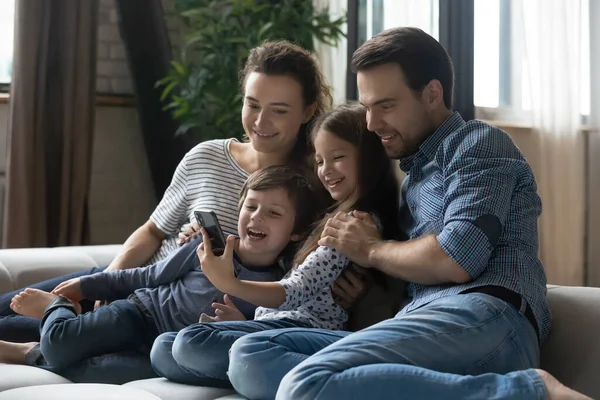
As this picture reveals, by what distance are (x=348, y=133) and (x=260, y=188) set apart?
0.83ft

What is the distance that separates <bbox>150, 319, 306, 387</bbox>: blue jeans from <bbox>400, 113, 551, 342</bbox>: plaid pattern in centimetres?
37

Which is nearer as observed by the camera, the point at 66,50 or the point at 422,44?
the point at 422,44

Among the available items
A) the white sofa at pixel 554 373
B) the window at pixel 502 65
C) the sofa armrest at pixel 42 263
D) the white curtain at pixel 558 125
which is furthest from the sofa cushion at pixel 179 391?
the window at pixel 502 65

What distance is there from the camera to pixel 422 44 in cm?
199

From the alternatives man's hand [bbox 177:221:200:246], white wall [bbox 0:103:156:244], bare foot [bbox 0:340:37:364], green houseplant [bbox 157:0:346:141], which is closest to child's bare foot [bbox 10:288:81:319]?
bare foot [bbox 0:340:37:364]

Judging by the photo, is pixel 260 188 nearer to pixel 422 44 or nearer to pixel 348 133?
pixel 348 133

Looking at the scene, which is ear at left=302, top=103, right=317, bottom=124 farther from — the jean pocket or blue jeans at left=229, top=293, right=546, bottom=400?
the jean pocket

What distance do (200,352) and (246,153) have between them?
802 mm

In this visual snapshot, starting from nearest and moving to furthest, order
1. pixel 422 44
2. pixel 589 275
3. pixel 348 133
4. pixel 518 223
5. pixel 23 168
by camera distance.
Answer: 1. pixel 518 223
2. pixel 422 44
3. pixel 348 133
4. pixel 589 275
5. pixel 23 168


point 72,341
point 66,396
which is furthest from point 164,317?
point 66,396

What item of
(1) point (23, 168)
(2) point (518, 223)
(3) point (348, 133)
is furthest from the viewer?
(1) point (23, 168)

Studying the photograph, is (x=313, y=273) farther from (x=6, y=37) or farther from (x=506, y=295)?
(x=6, y=37)

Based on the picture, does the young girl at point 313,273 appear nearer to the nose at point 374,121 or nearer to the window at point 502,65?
the nose at point 374,121

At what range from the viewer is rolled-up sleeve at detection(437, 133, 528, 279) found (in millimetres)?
1753
